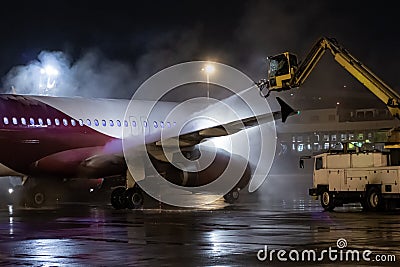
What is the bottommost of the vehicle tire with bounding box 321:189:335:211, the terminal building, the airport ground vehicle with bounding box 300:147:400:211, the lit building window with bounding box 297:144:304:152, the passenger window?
the vehicle tire with bounding box 321:189:335:211

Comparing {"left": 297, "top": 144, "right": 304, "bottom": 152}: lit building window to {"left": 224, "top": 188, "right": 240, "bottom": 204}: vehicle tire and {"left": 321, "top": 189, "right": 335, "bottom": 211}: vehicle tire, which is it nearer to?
{"left": 224, "top": 188, "right": 240, "bottom": 204}: vehicle tire

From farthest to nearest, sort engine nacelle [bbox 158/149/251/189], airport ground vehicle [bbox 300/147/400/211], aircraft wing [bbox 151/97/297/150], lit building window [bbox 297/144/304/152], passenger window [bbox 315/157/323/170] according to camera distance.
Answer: lit building window [bbox 297/144/304/152]
engine nacelle [bbox 158/149/251/189]
aircraft wing [bbox 151/97/297/150]
passenger window [bbox 315/157/323/170]
airport ground vehicle [bbox 300/147/400/211]

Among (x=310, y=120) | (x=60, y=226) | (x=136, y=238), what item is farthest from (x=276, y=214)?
(x=310, y=120)

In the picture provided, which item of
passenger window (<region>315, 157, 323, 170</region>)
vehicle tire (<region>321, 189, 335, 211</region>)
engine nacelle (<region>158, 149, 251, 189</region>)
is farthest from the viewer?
engine nacelle (<region>158, 149, 251, 189</region>)

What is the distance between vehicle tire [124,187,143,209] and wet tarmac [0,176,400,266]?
4390mm

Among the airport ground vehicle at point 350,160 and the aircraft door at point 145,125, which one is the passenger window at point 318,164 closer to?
the airport ground vehicle at point 350,160

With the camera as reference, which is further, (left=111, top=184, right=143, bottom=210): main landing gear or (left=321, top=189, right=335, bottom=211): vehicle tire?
(left=111, top=184, right=143, bottom=210): main landing gear

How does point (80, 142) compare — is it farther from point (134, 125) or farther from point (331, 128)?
point (331, 128)

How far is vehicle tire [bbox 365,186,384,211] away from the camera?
93.5ft

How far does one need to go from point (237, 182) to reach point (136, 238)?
20.3 m

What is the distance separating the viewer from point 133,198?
32500 mm

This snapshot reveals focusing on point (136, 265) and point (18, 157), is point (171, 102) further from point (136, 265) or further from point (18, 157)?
point (136, 265)

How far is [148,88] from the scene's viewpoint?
3825cm

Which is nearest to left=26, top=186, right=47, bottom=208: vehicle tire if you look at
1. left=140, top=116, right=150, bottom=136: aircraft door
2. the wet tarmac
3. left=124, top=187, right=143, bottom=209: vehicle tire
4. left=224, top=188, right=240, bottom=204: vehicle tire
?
left=124, top=187, right=143, bottom=209: vehicle tire
